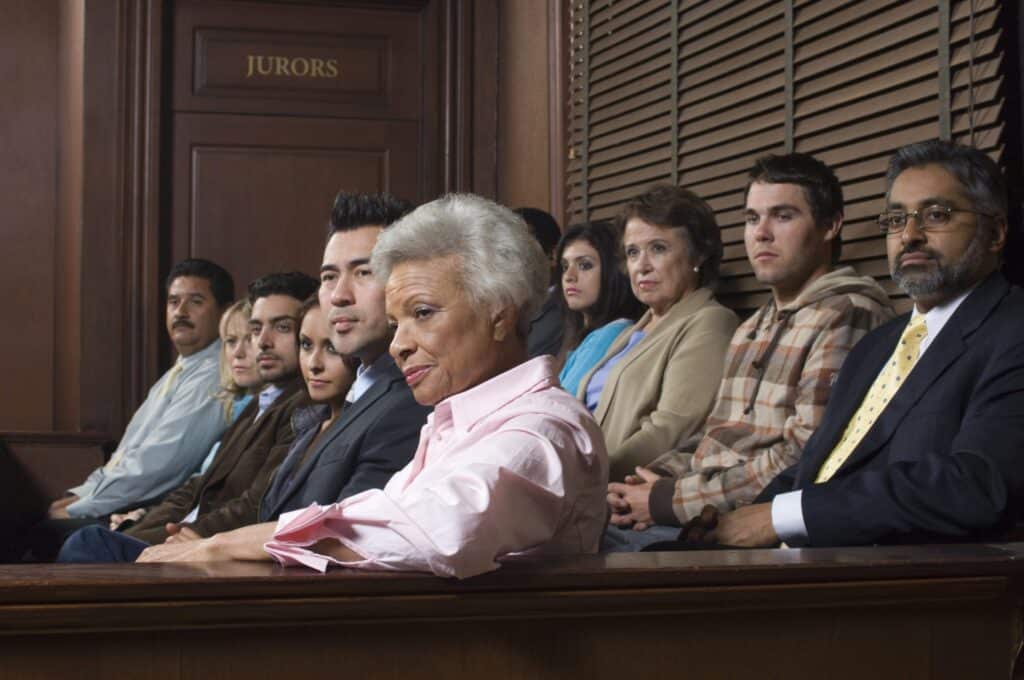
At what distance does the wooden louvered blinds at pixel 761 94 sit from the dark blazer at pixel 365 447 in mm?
1341

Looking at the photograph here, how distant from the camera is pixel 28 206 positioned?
6.61 metres

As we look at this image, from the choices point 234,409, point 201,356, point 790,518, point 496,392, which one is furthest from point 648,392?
point 201,356

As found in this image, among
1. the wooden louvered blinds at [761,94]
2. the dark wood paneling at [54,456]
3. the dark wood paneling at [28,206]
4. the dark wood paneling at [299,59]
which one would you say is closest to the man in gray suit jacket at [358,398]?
the wooden louvered blinds at [761,94]

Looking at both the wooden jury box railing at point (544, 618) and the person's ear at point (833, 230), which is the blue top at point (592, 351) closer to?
the person's ear at point (833, 230)

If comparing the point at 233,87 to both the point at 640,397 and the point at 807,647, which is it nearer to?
the point at 640,397

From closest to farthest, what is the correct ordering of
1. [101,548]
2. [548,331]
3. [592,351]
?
1. [101,548]
2. [592,351]
3. [548,331]

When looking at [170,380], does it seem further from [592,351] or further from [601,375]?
[601,375]

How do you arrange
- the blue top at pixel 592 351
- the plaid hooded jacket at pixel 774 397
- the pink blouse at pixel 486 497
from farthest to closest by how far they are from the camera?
the blue top at pixel 592 351 → the plaid hooded jacket at pixel 774 397 → the pink blouse at pixel 486 497

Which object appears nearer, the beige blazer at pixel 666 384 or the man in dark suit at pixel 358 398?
the man in dark suit at pixel 358 398

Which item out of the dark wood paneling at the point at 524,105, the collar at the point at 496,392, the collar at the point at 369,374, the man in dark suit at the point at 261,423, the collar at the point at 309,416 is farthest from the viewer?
the dark wood paneling at the point at 524,105

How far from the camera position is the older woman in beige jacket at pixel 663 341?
3.55 metres

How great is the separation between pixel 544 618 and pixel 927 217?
1.53 metres

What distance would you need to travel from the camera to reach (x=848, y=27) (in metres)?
3.60

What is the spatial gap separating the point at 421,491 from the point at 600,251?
9.29 ft
